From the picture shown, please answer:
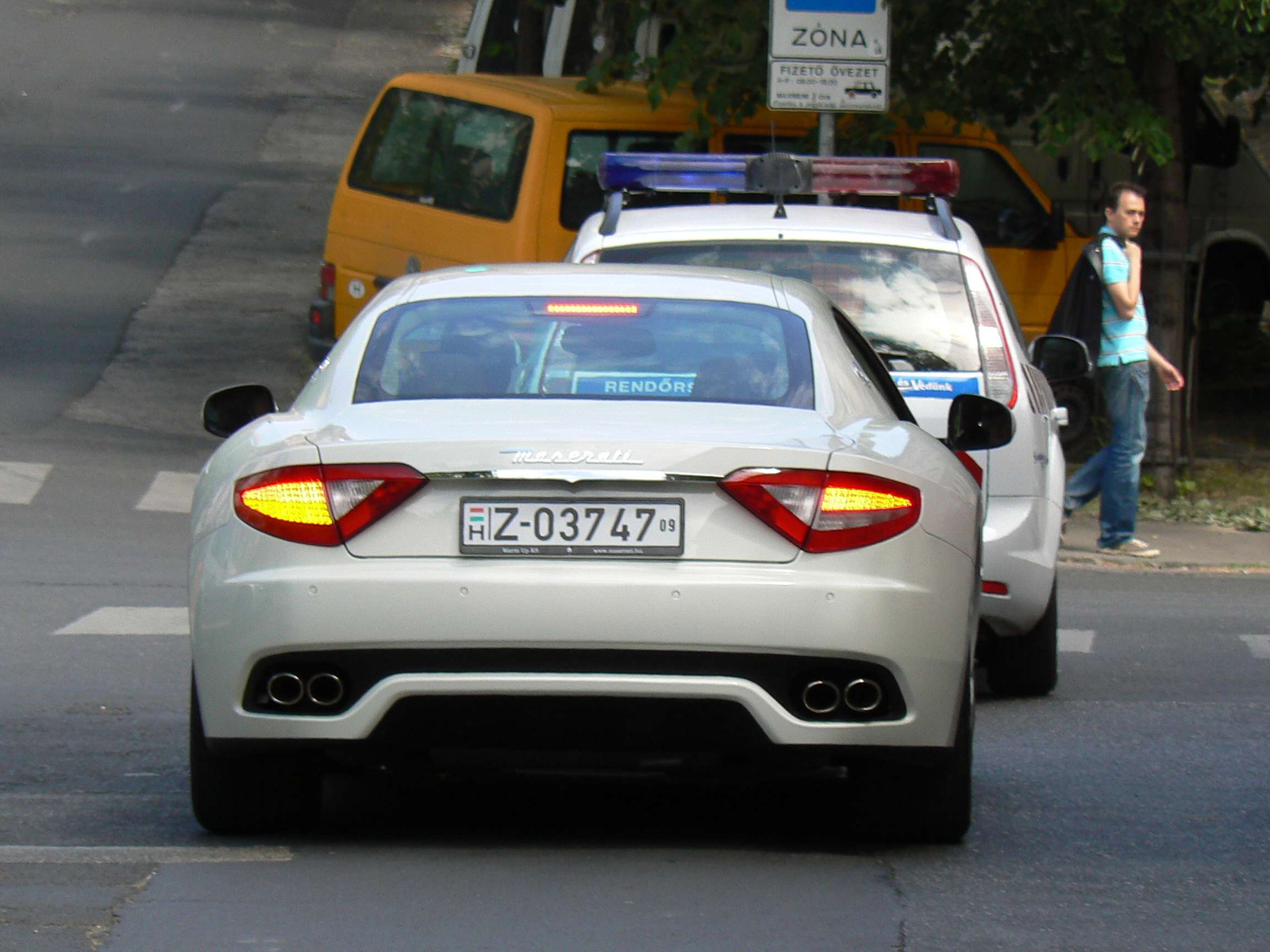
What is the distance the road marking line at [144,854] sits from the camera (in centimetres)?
555

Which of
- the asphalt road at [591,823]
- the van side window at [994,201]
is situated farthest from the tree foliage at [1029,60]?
the asphalt road at [591,823]

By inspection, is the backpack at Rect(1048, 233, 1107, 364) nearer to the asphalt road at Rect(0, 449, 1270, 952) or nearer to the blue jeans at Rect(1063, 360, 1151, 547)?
the blue jeans at Rect(1063, 360, 1151, 547)

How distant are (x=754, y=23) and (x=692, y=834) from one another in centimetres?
994

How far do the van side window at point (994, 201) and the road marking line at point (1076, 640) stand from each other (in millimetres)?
4352

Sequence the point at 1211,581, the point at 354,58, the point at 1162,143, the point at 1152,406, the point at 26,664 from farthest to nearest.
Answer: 1. the point at 354,58
2. the point at 1152,406
3. the point at 1162,143
4. the point at 1211,581
5. the point at 26,664

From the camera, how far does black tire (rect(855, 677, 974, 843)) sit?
5.80 m

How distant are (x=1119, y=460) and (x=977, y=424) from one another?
20.6 feet

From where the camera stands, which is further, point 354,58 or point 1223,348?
point 354,58

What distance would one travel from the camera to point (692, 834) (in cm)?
604

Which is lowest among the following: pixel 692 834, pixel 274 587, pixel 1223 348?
pixel 1223 348

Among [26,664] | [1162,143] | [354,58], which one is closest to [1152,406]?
[1162,143]

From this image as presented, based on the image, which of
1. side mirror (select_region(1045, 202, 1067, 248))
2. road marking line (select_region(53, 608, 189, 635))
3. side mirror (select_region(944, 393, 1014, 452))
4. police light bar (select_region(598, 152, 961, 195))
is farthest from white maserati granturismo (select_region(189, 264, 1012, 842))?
side mirror (select_region(1045, 202, 1067, 248))

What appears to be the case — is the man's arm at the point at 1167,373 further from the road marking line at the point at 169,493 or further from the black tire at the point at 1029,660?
the road marking line at the point at 169,493

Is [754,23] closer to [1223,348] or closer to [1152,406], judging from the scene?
[1152,406]
